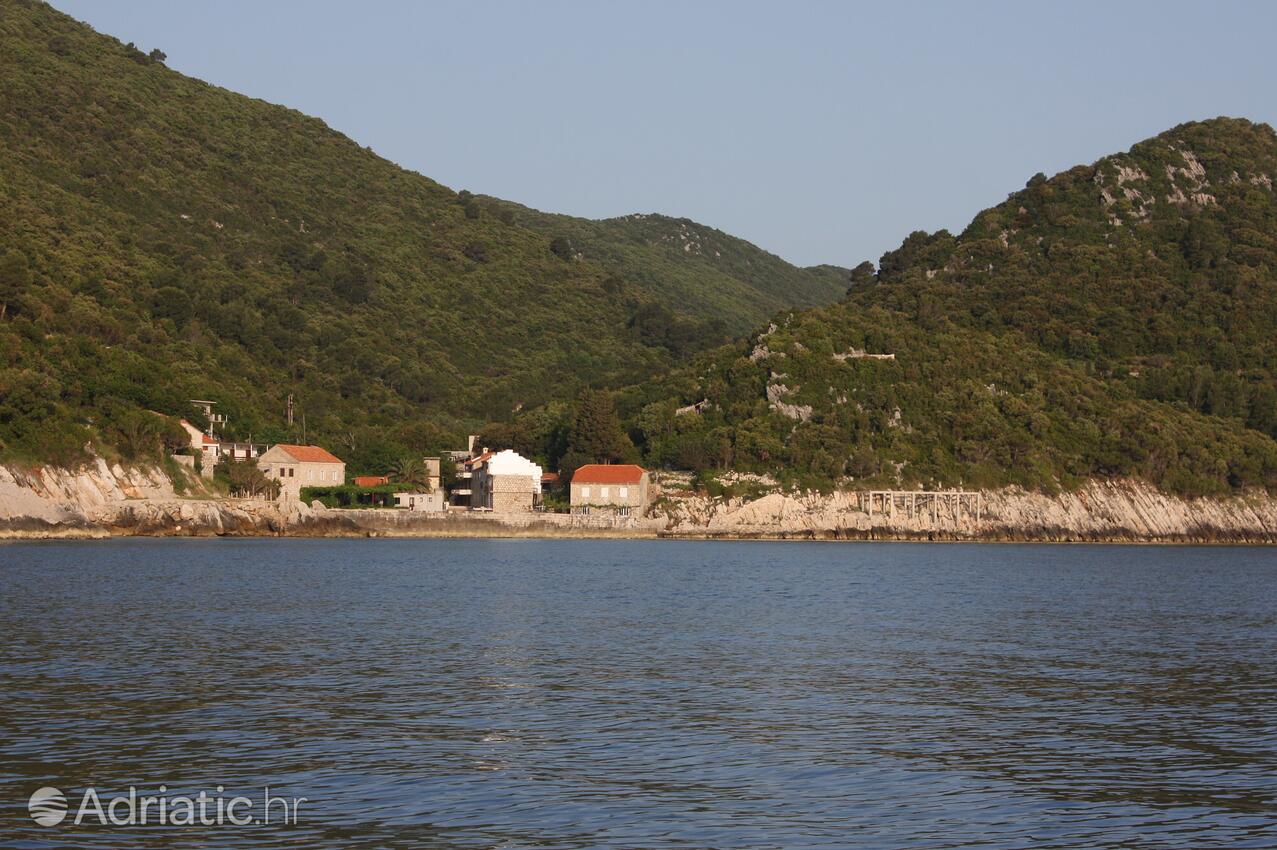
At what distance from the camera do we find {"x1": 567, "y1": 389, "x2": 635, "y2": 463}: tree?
11481 cm

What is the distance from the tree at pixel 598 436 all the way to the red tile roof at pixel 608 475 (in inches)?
226

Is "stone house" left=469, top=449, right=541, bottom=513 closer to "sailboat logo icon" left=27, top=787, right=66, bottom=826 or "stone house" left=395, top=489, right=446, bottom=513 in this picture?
"stone house" left=395, top=489, right=446, bottom=513

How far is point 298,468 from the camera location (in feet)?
350

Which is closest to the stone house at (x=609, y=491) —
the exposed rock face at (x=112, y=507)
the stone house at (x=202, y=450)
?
the exposed rock face at (x=112, y=507)

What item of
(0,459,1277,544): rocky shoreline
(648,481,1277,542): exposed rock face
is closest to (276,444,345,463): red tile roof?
(0,459,1277,544): rocky shoreline

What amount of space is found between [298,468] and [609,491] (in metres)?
24.6

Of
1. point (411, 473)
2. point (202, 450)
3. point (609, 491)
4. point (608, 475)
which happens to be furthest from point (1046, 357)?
point (202, 450)

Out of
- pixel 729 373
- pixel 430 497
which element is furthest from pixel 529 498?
pixel 729 373

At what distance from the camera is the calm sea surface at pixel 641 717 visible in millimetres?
15523

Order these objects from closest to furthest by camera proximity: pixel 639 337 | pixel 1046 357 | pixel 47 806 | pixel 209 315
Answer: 1. pixel 47 806
2. pixel 1046 357
3. pixel 209 315
4. pixel 639 337

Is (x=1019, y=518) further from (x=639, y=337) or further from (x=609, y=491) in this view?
(x=639, y=337)

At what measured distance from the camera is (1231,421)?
126 m

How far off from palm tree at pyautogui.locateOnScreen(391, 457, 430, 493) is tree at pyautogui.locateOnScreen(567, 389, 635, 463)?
1260cm

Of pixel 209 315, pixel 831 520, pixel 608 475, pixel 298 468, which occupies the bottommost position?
pixel 831 520
